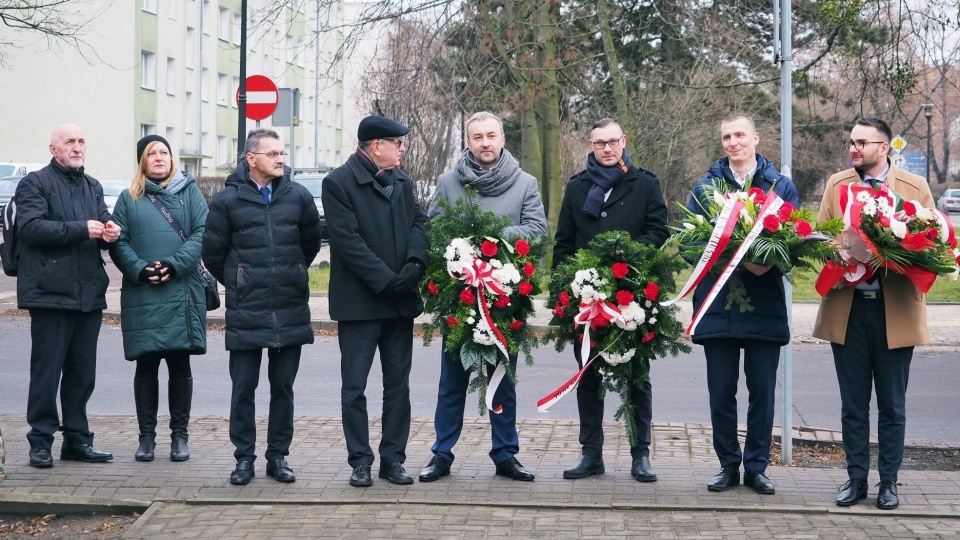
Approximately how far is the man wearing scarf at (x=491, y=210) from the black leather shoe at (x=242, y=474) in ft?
3.29

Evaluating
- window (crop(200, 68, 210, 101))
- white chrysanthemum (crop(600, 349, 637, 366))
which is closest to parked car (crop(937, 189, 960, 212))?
window (crop(200, 68, 210, 101))

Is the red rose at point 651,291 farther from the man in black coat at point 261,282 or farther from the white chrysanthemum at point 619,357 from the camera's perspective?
the man in black coat at point 261,282

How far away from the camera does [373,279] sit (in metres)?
6.70

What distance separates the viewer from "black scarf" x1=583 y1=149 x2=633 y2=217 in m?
6.94

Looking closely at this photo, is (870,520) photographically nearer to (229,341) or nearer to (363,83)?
(229,341)

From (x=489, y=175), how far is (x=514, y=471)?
1.74 meters

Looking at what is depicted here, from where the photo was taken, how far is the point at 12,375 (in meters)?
11.3

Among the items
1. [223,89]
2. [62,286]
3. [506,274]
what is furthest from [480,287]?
[223,89]

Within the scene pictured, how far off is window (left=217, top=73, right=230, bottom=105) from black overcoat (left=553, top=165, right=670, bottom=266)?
49.4 meters

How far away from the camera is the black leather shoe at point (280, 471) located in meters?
6.84

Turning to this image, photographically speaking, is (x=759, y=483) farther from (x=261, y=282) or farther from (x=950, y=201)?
(x=950, y=201)

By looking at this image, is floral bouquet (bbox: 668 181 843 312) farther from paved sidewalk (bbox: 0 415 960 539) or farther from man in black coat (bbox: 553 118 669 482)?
paved sidewalk (bbox: 0 415 960 539)

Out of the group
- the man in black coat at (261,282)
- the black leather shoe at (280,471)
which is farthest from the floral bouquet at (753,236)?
the black leather shoe at (280,471)

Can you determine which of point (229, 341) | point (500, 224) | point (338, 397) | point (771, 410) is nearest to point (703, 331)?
point (771, 410)
